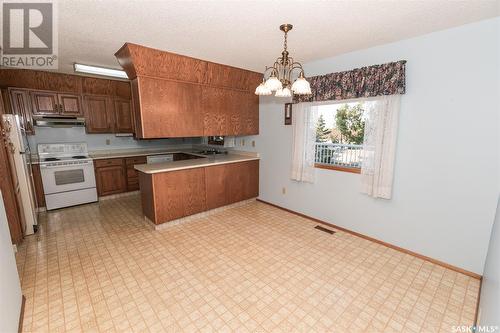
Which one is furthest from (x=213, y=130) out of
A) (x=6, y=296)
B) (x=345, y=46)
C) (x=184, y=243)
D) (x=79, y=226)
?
(x=6, y=296)

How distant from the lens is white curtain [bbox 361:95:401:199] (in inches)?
101

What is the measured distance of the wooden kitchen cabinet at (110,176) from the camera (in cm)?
434

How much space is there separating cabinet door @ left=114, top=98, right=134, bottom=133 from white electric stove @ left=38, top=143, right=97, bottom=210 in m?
0.80

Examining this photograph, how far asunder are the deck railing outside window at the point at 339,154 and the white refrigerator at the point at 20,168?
4170mm

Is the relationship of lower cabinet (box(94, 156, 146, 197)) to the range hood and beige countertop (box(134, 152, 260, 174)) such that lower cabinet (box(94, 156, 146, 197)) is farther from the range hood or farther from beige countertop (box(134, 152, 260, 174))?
beige countertop (box(134, 152, 260, 174))

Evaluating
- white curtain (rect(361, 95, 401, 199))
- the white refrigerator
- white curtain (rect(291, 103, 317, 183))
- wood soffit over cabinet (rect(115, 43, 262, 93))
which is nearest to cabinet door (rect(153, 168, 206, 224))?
wood soffit over cabinet (rect(115, 43, 262, 93))

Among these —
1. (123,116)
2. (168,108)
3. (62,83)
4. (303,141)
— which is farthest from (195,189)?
(62,83)

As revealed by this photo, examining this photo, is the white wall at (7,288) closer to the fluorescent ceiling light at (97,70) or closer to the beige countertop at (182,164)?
the beige countertop at (182,164)

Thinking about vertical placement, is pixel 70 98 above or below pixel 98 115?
above

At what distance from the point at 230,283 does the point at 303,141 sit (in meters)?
2.25

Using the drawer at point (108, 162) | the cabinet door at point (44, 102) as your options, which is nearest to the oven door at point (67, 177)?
the drawer at point (108, 162)

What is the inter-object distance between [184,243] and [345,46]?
10.4 feet

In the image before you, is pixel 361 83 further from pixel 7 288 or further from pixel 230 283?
pixel 7 288

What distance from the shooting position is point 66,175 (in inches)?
154
